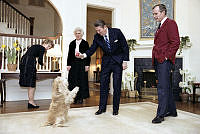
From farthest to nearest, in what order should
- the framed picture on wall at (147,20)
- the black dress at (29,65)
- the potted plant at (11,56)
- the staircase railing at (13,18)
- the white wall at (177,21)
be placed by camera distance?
the staircase railing at (13,18), the framed picture on wall at (147,20), the white wall at (177,21), the potted plant at (11,56), the black dress at (29,65)

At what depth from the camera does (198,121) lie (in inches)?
90.7

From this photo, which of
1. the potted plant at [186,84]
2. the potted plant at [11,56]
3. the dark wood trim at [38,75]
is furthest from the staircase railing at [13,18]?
the potted plant at [186,84]

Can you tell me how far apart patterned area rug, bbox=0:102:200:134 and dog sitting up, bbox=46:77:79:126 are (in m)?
0.10

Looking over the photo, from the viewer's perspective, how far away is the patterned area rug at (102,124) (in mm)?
1835

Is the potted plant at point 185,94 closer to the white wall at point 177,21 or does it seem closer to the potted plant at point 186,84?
the potted plant at point 186,84

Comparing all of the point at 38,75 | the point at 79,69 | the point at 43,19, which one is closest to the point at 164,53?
the point at 79,69

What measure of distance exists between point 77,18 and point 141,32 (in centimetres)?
180

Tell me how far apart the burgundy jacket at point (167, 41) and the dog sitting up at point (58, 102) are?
1.24 metres

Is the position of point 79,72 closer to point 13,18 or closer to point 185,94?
point 185,94

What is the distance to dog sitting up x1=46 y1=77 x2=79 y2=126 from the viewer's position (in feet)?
6.52

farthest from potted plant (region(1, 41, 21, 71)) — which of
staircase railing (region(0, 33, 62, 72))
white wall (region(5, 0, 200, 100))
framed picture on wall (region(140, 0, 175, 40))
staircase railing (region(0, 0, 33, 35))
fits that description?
framed picture on wall (region(140, 0, 175, 40))

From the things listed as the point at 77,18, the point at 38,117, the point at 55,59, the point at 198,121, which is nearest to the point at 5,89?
the point at 55,59

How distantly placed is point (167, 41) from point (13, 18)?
593 cm

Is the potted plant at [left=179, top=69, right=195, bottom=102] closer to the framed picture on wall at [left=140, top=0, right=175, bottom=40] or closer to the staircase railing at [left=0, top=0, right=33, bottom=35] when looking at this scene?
the framed picture on wall at [left=140, top=0, right=175, bottom=40]
